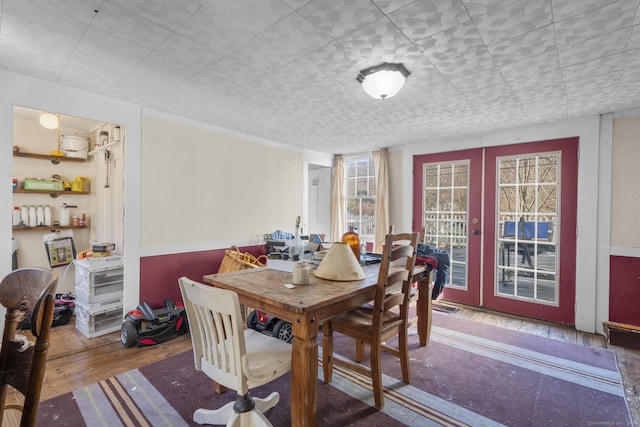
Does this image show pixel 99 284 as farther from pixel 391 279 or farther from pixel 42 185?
pixel 391 279

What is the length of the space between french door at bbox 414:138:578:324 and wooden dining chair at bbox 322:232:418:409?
169cm

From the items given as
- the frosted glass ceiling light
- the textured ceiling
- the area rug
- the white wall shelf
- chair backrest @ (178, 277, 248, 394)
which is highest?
the textured ceiling

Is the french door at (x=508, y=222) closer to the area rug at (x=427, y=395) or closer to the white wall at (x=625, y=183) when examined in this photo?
the white wall at (x=625, y=183)

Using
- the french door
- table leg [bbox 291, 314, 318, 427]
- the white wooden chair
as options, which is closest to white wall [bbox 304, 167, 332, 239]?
the french door

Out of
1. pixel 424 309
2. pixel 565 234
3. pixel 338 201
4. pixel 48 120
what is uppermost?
pixel 48 120

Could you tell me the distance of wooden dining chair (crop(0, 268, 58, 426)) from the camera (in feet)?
2.73

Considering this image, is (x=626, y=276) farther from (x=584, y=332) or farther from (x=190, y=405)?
(x=190, y=405)

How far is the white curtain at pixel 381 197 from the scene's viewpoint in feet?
15.8

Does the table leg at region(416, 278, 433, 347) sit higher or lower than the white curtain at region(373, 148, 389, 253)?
lower

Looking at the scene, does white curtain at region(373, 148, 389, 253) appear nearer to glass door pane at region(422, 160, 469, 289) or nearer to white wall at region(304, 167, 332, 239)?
glass door pane at region(422, 160, 469, 289)

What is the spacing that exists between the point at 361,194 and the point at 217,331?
165 inches

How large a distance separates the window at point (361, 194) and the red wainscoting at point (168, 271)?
259 centimetres

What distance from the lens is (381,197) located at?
4879mm

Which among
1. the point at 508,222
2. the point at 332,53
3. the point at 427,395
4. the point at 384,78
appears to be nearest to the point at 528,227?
the point at 508,222
